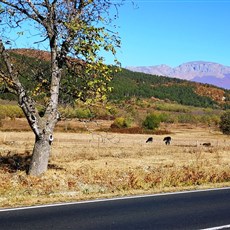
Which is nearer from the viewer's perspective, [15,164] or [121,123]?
[15,164]

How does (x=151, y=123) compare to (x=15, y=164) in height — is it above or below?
above

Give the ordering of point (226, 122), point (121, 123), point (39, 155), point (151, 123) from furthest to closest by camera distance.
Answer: point (151, 123)
point (121, 123)
point (226, 122)
point (39, 155)

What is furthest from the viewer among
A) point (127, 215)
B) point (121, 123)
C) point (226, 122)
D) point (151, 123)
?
point (151, 123)

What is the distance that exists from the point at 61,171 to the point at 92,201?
5010 mm

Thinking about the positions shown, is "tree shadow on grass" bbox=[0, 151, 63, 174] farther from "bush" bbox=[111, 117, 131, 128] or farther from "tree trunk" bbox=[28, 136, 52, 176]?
"bush" bbox=[111, 117, 131, 128]

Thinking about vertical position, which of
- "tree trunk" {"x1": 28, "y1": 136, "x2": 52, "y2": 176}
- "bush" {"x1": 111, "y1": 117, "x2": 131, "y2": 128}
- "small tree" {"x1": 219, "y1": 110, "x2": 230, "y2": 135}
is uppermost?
"small tree" {"x1": 219, "y1": 110, "x2": 230, "y2": 135}

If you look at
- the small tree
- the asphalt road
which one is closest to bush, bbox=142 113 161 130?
the small tree

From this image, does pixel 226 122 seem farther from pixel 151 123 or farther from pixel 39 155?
pixel 39 155

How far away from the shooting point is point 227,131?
8056 centimetres

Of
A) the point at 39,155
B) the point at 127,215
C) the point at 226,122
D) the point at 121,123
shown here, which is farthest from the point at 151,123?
the point at 127,215

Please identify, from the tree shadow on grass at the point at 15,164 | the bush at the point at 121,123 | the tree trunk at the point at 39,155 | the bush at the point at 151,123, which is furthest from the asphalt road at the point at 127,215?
the bush at the point at 151,123

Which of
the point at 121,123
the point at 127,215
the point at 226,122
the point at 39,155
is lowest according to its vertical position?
the point at 127,215

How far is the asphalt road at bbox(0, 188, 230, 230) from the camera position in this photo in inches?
329

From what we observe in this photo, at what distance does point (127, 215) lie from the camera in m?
9.45
